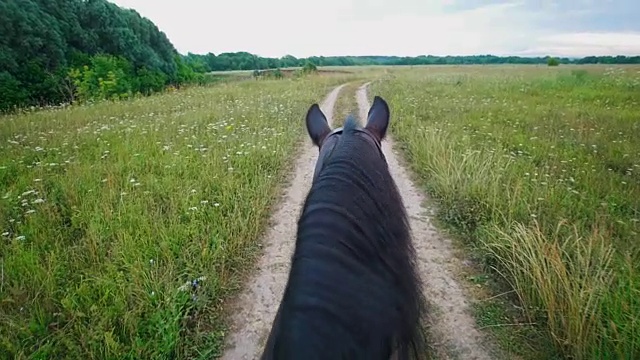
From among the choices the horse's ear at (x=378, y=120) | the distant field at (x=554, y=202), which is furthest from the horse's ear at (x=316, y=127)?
the distant field at (x=554, y=202)

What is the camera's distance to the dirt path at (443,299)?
102 inches

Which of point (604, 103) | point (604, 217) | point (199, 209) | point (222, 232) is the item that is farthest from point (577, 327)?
point (604, 103)

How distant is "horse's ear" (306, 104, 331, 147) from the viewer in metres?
2.46

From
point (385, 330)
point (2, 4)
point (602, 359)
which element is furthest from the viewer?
point (2, 4)

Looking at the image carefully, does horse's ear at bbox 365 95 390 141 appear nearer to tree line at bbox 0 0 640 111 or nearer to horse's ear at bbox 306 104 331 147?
horse's ear at bbox 306 104 331 147

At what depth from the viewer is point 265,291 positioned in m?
3.25

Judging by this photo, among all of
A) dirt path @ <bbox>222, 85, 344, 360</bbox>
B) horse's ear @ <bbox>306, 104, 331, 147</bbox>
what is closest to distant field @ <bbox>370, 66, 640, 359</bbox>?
dirt path @ <bbox>222, 85, 344, 360</bbox>

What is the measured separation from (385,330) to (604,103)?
46.1 ft

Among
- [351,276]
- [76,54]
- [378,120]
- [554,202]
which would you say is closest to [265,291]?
[378,120]

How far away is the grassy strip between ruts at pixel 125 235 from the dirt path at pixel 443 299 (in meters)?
1.81

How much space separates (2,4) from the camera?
64.4 ft

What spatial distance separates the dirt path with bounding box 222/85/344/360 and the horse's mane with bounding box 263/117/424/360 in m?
1.74

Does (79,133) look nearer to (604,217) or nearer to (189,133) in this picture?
(189,133)

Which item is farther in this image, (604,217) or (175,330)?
(604,217)
